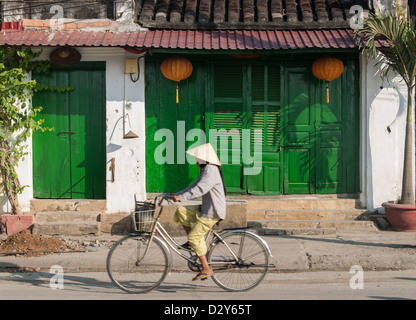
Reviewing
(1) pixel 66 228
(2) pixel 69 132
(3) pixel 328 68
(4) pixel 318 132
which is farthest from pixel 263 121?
(1) pixel 66 228

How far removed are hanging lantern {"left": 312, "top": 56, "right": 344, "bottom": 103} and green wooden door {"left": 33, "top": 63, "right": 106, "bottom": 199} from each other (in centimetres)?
405

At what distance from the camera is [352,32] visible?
985 cm

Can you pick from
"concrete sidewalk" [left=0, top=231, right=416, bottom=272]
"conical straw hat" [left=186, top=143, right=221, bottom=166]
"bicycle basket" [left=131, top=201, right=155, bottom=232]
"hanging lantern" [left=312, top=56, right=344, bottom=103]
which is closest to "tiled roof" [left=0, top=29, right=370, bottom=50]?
"hanging lantern" [left=312, top=56, right=344, bottom=103]

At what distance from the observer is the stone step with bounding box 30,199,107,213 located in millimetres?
10055

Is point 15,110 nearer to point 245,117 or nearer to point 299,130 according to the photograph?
point 245,117

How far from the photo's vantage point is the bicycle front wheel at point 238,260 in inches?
249

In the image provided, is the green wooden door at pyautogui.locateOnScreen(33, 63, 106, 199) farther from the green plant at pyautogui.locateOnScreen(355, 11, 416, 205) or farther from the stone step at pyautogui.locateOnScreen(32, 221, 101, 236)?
the green plant at pyautogui.locateOnScreen(355, 11, 416, 205)

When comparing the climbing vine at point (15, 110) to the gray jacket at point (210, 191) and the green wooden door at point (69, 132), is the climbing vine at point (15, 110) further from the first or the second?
the gray jacket at point (210, 191)

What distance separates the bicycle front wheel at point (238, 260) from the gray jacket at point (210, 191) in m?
0.32

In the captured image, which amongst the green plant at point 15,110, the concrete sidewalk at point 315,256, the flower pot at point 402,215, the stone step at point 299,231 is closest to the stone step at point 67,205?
the green plant at point 15,110

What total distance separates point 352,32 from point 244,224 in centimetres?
402

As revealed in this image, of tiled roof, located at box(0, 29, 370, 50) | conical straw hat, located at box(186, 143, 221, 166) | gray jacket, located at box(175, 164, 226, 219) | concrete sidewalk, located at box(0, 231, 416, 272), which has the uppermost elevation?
tiled roof, located at box(0, 29, 370, 50)
